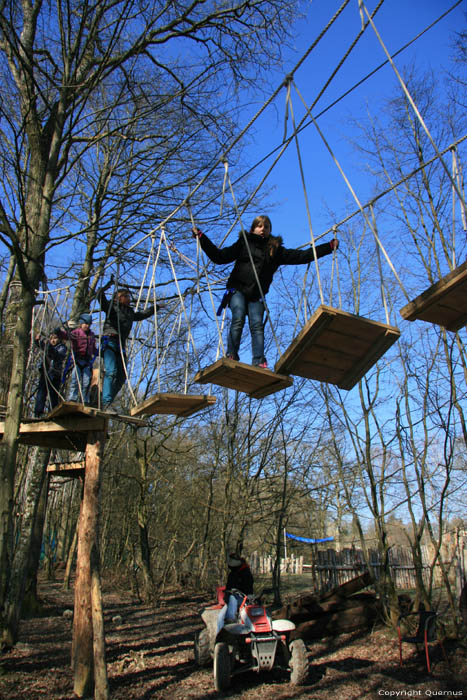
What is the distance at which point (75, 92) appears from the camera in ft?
21.8

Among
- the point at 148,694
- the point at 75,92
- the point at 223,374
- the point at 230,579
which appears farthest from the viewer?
the point at 230,579

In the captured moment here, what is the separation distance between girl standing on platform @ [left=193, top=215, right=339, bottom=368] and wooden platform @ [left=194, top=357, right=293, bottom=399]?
0.24 meters

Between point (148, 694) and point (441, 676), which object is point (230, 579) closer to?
point (148, 694)

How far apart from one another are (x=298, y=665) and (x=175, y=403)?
3601mm

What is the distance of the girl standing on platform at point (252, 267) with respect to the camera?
462cm

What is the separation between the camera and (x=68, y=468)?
6793 mm

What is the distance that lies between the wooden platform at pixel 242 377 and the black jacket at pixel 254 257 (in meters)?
0.86

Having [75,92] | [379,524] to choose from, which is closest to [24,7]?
[75,92]

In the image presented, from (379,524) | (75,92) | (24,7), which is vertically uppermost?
(24,7)

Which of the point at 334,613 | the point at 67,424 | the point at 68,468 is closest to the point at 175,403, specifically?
the point at 67,424

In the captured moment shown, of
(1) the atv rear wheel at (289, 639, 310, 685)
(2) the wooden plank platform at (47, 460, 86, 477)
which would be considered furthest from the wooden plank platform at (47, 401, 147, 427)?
(1) the atv rear wheel at (289, 639, 310, 685)

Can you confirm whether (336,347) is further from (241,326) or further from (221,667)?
(221,667)

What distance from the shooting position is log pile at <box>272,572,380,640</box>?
28.2 feet

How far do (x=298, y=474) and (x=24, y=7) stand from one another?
421 inches
